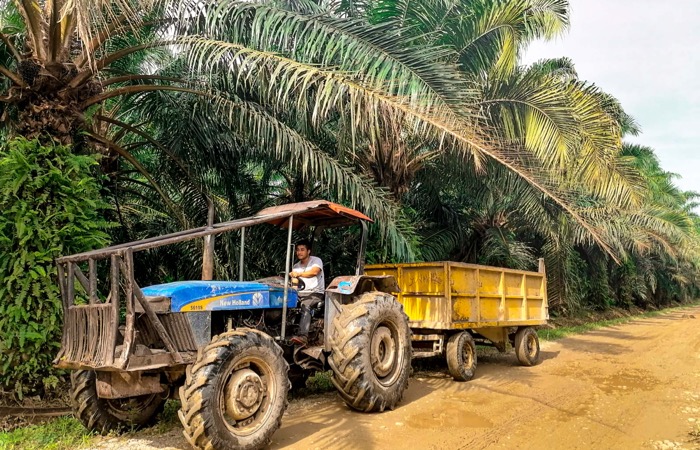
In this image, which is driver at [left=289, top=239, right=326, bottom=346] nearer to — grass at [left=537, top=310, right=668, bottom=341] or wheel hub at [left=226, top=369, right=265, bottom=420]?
wheel hub at [left=226, top=369, right=265, bottom=420]

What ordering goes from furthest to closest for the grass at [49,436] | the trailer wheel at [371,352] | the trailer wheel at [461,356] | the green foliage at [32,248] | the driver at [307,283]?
the trailer wheel at [461,356]
the driver at [307,283]
the green foliage at [32,248]
the trailer wheel at [371,352]
the grass at [49,436]

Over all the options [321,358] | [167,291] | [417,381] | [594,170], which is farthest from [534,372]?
[167,291]

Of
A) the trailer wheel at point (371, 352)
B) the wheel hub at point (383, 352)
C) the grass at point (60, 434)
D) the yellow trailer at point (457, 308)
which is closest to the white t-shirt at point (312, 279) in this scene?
the trailer wheel at point (371, 352)

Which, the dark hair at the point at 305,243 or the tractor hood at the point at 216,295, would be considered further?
the dark hair at the point at 305,243

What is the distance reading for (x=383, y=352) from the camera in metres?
6.64

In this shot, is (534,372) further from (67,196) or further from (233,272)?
(67,196)

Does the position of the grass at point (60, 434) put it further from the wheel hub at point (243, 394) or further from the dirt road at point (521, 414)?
the wheel hub at point (243, 394)

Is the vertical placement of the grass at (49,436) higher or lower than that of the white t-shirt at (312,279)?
lower

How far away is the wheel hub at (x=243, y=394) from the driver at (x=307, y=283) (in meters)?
1.38

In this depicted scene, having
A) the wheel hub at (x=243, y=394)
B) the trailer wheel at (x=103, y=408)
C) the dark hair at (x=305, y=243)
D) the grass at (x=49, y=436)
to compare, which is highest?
the dark hair at (x=305, y=243)

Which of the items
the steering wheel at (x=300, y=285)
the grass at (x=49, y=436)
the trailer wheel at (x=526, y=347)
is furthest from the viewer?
the trailer wheel at (x=526, y=347)

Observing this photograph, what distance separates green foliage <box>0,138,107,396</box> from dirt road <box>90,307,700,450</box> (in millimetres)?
2084

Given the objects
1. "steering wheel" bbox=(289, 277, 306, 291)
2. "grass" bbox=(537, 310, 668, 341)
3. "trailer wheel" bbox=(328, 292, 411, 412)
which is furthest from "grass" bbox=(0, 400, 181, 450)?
"grass" bbox=(537, 310, 668, 341)

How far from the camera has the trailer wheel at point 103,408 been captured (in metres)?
5.09
